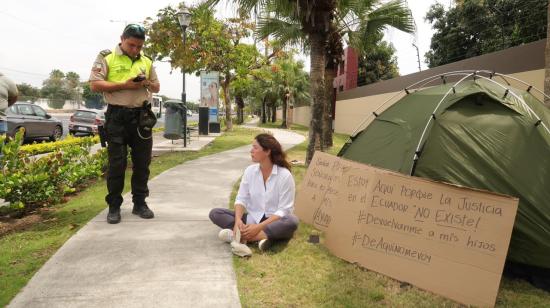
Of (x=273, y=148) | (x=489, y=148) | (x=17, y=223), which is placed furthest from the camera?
(x=17, y=223)

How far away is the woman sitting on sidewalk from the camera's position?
3891mm

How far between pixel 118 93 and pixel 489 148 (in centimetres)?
360

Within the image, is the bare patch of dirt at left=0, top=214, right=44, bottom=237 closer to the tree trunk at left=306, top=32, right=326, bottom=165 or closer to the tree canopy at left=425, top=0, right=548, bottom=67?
the tree trunk at left=306, top=32, right=326, bottom=165

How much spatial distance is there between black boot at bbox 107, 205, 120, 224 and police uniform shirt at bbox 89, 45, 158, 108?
3.72 feet

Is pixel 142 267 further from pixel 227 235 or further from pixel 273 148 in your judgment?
pixel 273 148

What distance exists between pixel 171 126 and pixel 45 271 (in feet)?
30.9

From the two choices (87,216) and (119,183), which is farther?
(87,216)

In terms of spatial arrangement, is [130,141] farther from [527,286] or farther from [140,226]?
[527,286]

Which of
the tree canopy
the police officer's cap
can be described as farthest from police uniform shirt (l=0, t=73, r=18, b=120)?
the tree canopy

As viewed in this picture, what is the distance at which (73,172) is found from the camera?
19.4ft

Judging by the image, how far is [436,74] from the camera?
15406 millimetres

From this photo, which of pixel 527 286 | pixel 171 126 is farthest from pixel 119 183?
pixel 171 126

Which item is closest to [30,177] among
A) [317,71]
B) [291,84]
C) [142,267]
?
[142,267]

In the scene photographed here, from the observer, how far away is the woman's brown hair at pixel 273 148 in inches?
155
